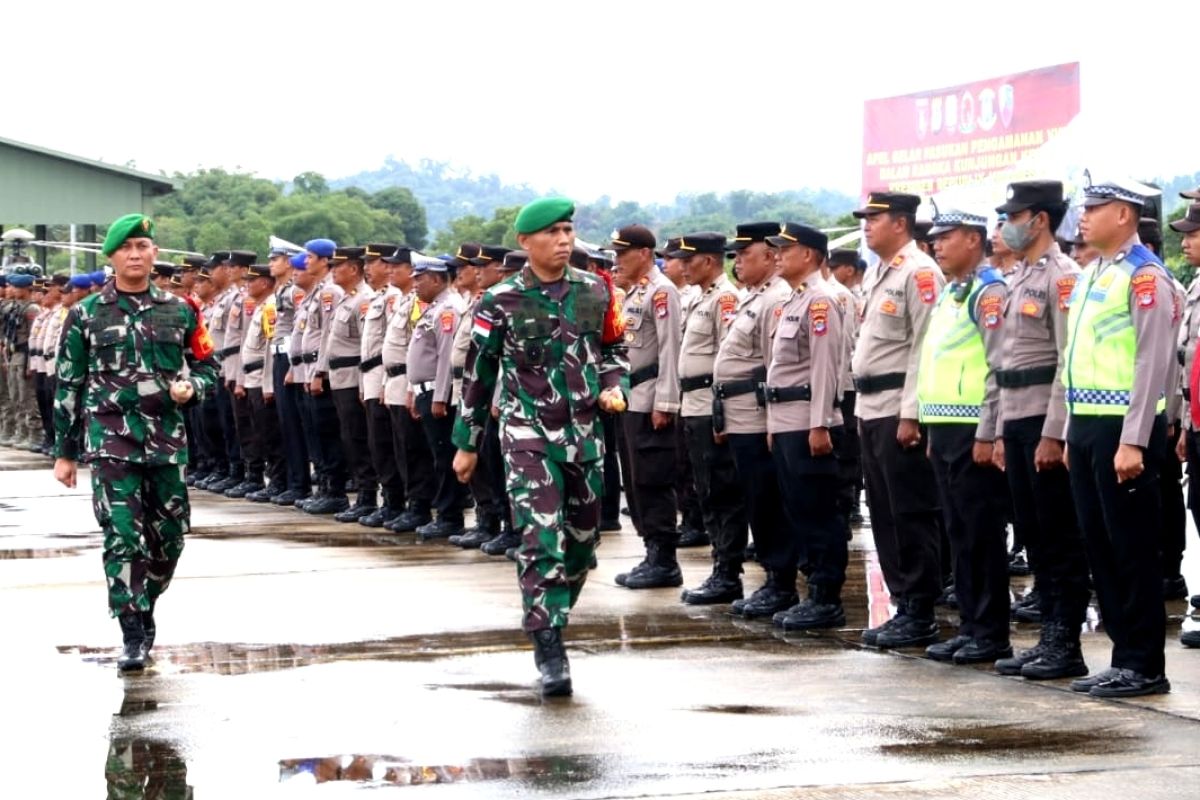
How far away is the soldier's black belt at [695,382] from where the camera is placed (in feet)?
36.1

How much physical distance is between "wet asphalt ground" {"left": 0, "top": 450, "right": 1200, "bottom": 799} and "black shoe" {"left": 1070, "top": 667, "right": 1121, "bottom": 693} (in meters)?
0.09

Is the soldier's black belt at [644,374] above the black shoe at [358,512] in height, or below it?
above

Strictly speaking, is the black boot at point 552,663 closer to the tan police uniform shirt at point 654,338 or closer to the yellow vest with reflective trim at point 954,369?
the yellow vest with reflective trim at point 954,369

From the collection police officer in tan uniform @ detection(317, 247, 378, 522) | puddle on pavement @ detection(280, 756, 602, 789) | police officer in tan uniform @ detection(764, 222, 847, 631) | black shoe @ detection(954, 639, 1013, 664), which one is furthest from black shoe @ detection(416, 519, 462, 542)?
puddle on pavement @ detection(280, 756, 602, 789)

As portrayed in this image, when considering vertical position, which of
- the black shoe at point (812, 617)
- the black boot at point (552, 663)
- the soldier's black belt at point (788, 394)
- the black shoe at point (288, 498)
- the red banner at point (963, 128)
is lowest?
the black shoe at point (288, 498)

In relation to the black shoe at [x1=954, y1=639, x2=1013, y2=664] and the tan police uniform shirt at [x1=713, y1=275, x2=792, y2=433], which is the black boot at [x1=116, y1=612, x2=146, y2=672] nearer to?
the tan police uniform shirt at [x1=713, y1=275, x2=792, y2=433]

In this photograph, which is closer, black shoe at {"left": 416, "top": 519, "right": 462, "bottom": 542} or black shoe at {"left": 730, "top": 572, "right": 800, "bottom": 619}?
black shoe at {"left": 730, "top": 572, "right": 800, "bottom": 619}

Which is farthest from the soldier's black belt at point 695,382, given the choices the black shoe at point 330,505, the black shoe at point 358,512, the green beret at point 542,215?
the black shoe at point 330,505

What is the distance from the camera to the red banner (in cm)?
2500

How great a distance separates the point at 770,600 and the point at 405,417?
17.3 ft

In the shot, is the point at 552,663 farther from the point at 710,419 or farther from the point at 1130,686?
the point at 710,419

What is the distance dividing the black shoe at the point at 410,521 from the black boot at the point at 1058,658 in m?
7.37

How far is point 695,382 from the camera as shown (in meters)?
11.0

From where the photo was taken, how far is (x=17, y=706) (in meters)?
7.72
